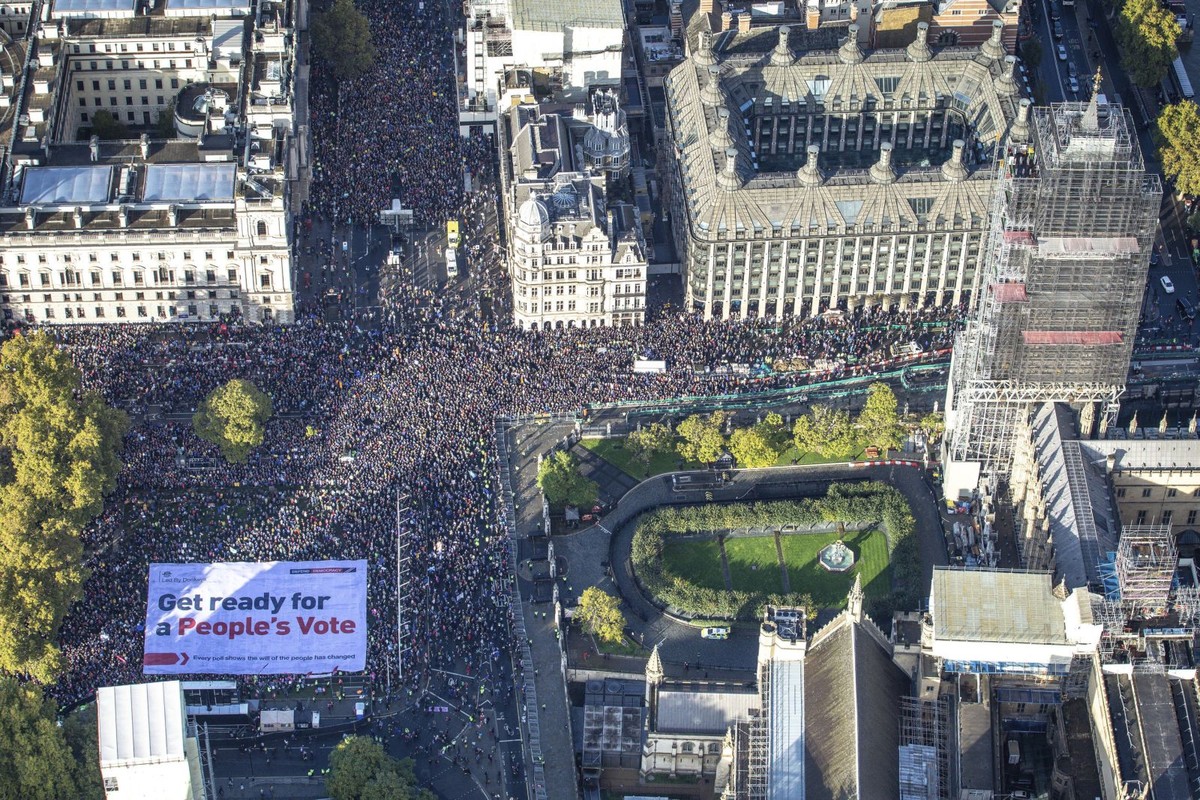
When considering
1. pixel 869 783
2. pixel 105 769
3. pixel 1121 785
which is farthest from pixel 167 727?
pixel 1121 785

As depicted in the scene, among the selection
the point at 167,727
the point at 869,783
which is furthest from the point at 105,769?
the point at 869,783

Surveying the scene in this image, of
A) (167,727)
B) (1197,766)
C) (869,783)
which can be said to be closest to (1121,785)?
(1197,766)

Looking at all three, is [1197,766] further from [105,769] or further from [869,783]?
[105,769]

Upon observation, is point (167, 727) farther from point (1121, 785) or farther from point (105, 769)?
point (1121, 785)

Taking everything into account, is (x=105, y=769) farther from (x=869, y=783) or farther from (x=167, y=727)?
(x=869, y=783)

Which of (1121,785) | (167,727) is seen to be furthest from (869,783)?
(167,727)
